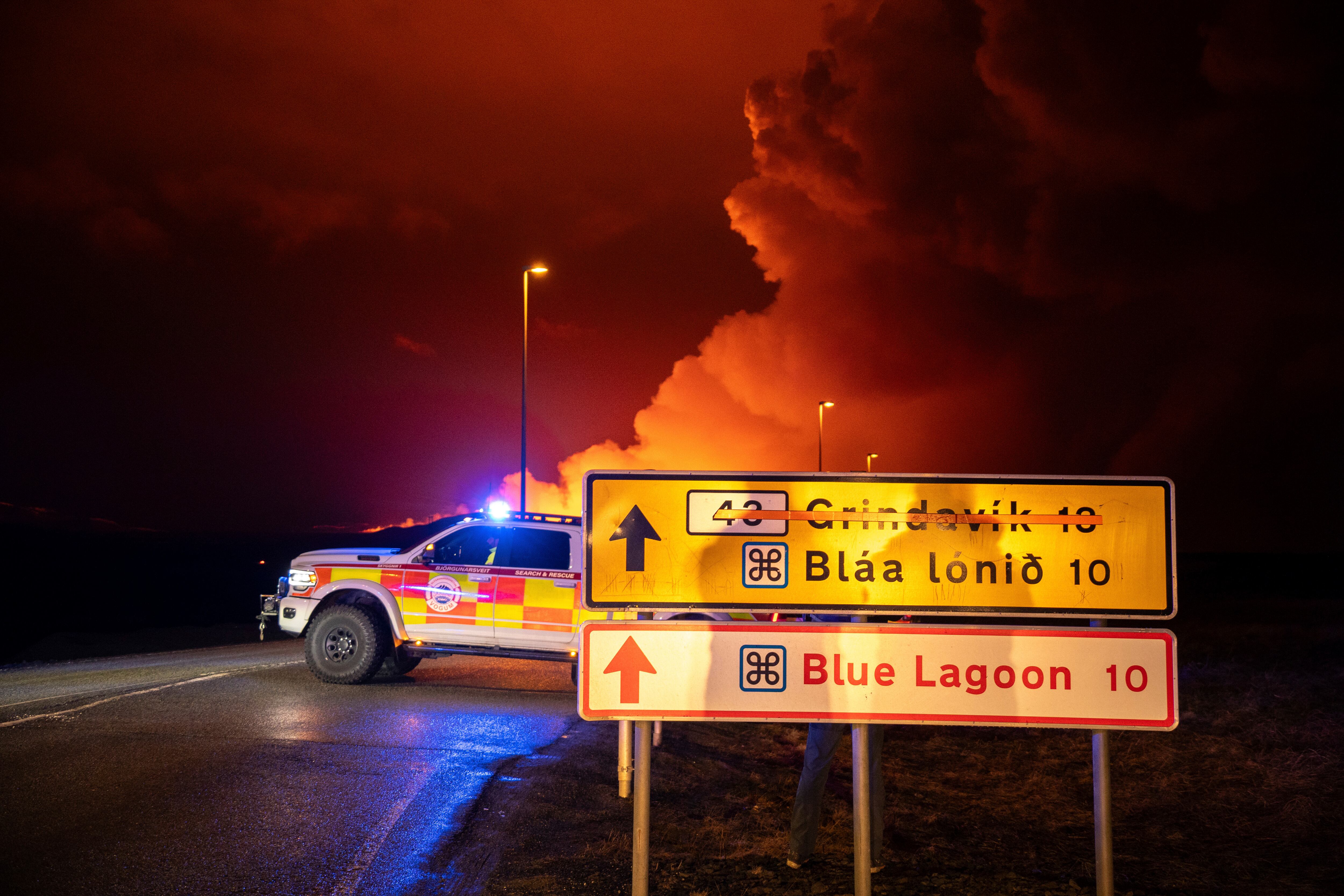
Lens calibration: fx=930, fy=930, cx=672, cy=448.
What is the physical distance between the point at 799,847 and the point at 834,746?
0.59m

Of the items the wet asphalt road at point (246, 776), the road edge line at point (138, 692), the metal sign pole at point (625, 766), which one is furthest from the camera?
the road edge line at point (138, 692)

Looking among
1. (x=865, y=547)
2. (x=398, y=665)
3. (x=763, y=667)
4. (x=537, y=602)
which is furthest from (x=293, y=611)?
(x=865, y=547)

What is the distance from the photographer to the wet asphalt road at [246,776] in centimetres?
454

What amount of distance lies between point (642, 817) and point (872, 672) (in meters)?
1.03

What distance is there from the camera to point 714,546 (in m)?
3.70

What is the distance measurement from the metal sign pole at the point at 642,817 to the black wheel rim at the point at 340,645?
749cm

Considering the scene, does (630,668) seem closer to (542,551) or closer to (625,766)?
(625,766)

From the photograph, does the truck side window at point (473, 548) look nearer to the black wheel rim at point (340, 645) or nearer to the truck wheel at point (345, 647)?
the truck wheel at point (345, 647)

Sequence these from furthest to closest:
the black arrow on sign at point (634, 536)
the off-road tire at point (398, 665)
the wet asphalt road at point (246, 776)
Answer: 1. the off-road tire at point (398, 665)
2. the wet asphalt road at point (246, 776)
3. the black arrow on sign at point (634, 536)

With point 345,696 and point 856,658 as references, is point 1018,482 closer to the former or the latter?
point 856,658

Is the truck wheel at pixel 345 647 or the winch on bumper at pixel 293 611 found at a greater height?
the winch on bumper at pixel 293 611

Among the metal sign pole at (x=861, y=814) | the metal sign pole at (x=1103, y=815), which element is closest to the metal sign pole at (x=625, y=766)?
the metal sign pole at (x=861, y=814)

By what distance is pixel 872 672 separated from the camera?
3.60 meters

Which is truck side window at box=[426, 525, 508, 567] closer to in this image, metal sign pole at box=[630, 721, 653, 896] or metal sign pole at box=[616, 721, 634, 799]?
metal sign pole at box=[616, 721, 634, 799]
